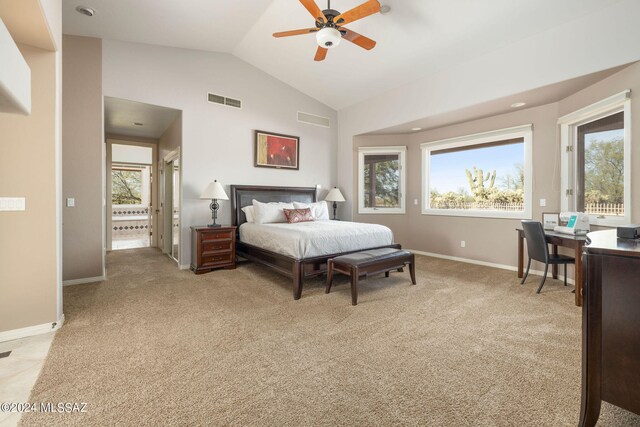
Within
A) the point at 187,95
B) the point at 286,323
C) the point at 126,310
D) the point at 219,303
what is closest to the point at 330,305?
the point at 286,323

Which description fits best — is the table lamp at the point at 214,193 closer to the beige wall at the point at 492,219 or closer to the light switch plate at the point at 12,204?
the light switch plate at the point at 12,204

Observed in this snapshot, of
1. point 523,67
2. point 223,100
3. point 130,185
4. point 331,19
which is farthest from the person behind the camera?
point 130,185

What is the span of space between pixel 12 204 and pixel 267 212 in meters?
3.07

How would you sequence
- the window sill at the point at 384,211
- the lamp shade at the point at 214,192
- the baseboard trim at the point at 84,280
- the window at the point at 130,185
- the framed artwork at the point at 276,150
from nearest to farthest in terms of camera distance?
the baseboard trim at the point at 84,280 → the lamp shade at the point at 214,192 → the framed artwork at the point at 276,150 → the window sill at the point at 384,211 → the window at the point at 130,185

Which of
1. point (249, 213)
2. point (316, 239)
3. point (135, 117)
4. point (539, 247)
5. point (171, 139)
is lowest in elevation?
point (539, 247)

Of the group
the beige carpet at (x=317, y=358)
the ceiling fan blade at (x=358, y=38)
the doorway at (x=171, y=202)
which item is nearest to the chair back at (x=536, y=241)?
the beige carpet at (x=317, y=358)

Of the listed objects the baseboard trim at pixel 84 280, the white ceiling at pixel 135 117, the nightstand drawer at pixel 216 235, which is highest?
the white ceiling at pixel 135 117

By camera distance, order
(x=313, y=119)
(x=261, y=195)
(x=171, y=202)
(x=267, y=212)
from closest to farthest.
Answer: (x=267, y=212)
(x=261, y=195)
(x=171, y=202)
(x=313, y=119)

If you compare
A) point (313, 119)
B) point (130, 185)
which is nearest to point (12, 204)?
point (313, 119)

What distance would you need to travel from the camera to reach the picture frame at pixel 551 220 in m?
4.02

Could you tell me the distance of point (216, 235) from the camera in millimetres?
4707

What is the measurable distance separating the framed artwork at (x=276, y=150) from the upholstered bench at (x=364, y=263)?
2.85 meters

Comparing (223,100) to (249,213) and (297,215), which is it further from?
(297,215)

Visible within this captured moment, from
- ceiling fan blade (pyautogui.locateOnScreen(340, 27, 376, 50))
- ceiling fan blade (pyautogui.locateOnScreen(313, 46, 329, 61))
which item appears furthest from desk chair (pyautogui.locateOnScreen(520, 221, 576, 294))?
ceiling fan blade (pyautogui.locateOnScreen(313, 46, 329, 61))
